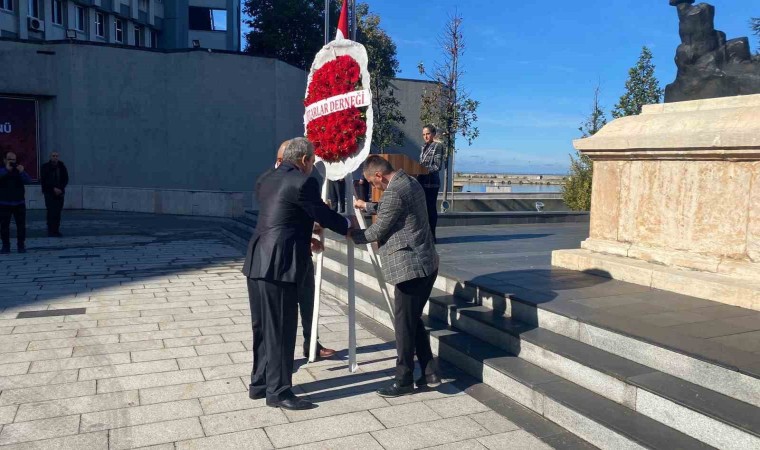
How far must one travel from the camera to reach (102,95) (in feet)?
70.7

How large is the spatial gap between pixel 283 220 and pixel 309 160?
584mm

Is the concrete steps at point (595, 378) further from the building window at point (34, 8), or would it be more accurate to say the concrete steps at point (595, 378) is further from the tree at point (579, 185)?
the building window at point (34, 8)

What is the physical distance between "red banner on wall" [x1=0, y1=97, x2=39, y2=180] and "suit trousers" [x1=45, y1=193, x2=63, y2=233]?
338 inches

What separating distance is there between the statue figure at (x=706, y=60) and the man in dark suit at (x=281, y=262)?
4679 mm

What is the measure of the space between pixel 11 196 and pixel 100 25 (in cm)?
3346

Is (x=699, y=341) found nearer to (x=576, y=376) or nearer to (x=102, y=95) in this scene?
(x=576, y=376)

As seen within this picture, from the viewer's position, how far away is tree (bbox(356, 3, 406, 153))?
26.2m

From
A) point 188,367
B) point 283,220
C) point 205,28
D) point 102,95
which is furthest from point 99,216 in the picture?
point 205,28

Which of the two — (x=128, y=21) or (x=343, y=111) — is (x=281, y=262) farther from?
(x=128, y=21)

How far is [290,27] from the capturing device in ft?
119

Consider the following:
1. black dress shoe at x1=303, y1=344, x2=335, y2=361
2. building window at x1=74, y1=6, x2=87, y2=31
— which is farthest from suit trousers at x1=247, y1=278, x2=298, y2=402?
building window at x1=74, y1=6, x2=87, y2=31

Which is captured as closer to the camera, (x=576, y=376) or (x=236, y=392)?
(x=576, y=376)

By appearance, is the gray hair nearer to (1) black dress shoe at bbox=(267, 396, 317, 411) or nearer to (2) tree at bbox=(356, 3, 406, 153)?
(1) black dress shoe at bbox=(267, 396, 317, 411)

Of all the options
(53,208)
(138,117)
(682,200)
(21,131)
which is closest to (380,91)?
(138,117)
